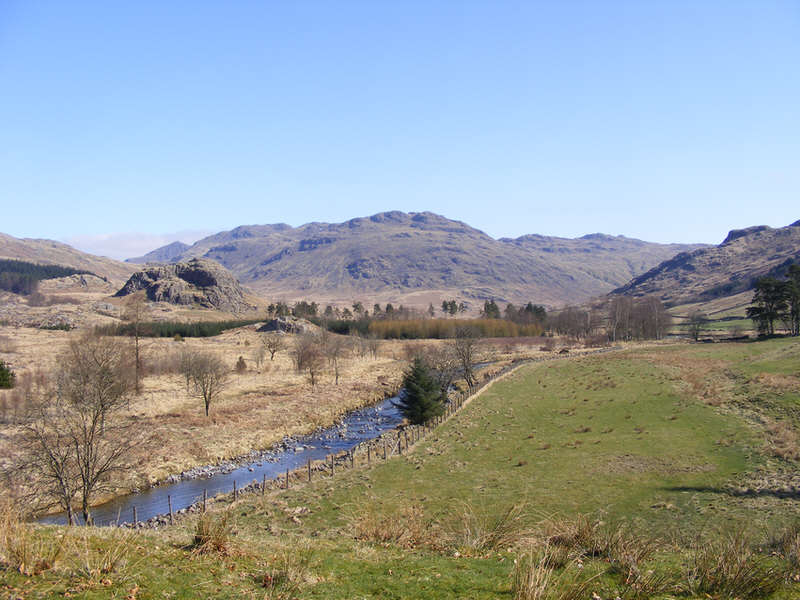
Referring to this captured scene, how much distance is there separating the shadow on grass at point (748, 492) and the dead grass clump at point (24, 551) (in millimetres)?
25513

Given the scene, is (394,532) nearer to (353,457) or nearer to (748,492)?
(748,492)

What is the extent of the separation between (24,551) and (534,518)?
56.9ft

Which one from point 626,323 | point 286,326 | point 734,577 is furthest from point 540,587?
point 626,323

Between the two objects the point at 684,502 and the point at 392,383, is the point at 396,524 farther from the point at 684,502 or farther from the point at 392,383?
the point at 392,383

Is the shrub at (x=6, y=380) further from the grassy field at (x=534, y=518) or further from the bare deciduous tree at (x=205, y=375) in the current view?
the grassy field at (x=534, y=518)

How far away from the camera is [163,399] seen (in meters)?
60.2

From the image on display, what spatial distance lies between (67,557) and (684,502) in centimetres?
Result: 2369

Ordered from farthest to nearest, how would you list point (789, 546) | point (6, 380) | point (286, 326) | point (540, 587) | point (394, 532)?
point (286, 326)
point (6, 380)
point (394, 532)
point (789, 546)
point (540, 587)

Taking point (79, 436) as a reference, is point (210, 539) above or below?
above

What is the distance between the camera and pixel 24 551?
9250 millimetres

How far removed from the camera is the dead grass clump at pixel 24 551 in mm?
9117

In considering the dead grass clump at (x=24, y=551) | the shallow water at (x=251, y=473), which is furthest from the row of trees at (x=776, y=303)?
the dead grass clump at (x=24, y=551)

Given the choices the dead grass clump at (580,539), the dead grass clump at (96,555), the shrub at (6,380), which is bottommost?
the shrub at (6,380)

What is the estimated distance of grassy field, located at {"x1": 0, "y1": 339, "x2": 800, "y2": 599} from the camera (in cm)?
960
